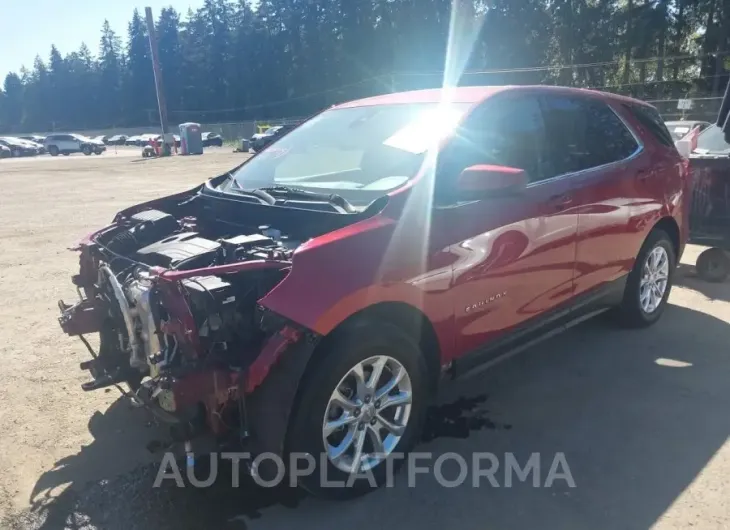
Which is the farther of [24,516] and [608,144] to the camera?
[608,144]

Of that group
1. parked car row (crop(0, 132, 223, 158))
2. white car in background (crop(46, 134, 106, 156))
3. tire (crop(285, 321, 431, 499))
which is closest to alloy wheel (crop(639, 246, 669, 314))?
tire (crop(285, 321, 431, 499))

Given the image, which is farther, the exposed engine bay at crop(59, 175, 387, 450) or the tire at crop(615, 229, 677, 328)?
the tire at crop(615, 229, 677, 328)

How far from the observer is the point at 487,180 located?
3.17 metres

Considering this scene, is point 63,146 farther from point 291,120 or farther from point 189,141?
point 291,120

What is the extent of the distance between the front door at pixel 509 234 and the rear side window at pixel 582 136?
4.7 inches

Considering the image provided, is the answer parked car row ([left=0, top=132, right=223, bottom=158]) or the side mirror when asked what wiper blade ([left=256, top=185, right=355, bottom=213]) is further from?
parked car row ([left=0, top=132, right=223, bottom=158])

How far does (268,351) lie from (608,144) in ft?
A: 10.5

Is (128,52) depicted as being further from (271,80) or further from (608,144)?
(608,144)

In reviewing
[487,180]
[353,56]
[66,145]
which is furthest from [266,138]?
[353,56]

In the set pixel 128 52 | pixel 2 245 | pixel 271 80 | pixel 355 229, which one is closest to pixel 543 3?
pixel 271 80

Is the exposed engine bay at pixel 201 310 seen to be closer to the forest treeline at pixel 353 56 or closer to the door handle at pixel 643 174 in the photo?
the door handle at pixel 643 174

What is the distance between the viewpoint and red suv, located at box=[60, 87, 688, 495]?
2.76m

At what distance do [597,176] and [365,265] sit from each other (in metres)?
2.24

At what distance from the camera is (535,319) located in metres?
3.98
